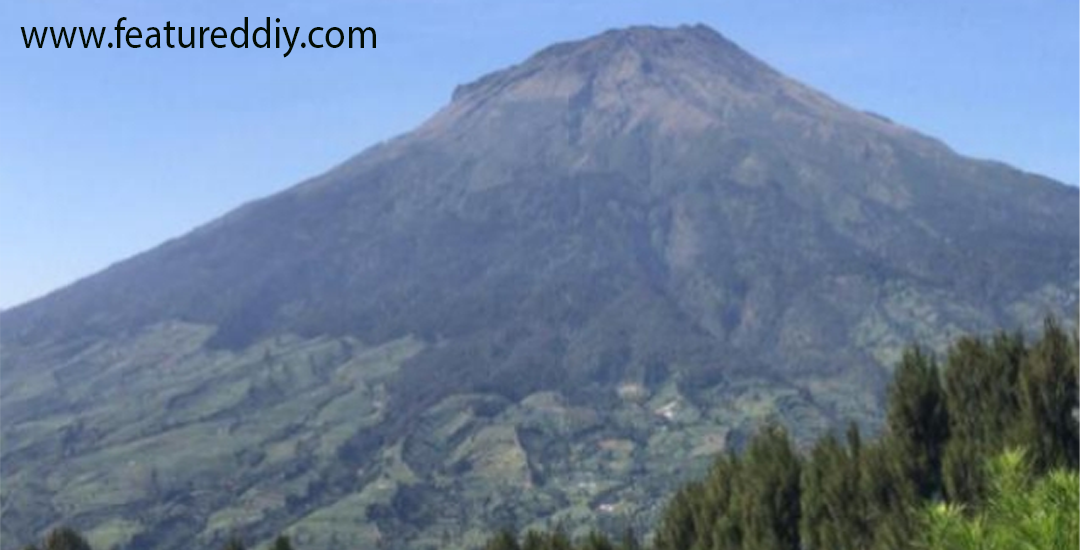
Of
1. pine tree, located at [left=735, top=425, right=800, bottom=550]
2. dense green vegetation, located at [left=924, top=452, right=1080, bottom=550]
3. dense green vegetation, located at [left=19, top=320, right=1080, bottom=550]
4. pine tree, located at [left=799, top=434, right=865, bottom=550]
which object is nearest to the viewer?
dense green vegetation, located at [left=924, top=452, right=1080, bottom=550]

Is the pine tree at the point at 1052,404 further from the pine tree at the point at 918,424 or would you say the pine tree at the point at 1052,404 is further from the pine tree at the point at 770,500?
the pine tree at the point at 770,500

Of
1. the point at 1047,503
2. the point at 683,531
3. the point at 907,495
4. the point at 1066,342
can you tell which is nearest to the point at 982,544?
the point at 1047,503

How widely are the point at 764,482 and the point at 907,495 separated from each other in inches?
195

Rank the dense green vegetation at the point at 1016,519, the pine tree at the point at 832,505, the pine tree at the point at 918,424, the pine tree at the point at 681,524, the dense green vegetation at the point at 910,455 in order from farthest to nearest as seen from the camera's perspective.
A: the pine tree at the point at 681,524
the pine tree at the point at 918,424
the pine tree at the point at 832,505
the dense green vegetation at the point at 910,455
the dense green vegetation at the point at 1016,519

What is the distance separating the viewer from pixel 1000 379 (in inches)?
1747

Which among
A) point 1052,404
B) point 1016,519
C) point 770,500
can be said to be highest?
point 1016,519

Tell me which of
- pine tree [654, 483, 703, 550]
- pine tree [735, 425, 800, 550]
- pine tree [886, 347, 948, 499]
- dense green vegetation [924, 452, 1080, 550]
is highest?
dense green vegetation [924, 452, 1080, 550]

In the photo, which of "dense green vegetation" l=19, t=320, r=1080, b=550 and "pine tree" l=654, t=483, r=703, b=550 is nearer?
"dense green vegetation" l=19, t=320, r=1080, b=550

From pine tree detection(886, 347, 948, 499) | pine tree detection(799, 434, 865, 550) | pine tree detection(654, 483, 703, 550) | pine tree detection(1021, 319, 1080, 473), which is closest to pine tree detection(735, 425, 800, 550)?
pine tree detection(799, 434, 865, 550)

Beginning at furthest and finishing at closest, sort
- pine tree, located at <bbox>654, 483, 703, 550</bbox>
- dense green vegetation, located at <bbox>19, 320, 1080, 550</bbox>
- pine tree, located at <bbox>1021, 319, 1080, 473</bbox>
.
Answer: pine tree, located at <bbox>654, 483, 703, 550</bbox> < dense green vegetation, located at <bbox>19, 320, 1080, 550</bbox> < pine tree, located at <bbox>1021, 319, 1080, 473</bbox>

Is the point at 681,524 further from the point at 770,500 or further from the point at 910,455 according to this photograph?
the point at 910,455

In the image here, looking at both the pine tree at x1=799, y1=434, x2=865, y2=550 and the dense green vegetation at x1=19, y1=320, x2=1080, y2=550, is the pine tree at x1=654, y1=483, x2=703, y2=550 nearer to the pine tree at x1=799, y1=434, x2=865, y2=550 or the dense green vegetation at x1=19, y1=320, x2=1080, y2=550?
the dense green vegetation at x1=19, y1=320, x2=1080, y2=550

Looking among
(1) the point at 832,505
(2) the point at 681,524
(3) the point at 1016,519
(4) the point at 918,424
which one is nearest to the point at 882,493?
(1) the point at 832,505

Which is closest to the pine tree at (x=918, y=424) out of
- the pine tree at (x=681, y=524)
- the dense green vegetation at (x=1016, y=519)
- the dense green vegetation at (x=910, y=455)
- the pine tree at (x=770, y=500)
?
the dense green vegetation at (x=910, y=455)
